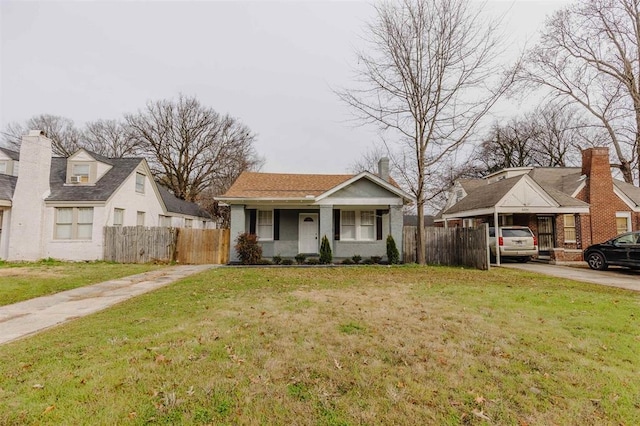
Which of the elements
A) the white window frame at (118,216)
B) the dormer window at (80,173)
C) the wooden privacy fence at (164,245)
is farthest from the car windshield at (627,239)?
the dormer window at (80,173)

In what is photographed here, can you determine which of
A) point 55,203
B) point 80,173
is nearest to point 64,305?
point 55,203

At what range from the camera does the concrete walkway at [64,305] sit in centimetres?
539

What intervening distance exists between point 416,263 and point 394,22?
1105cm

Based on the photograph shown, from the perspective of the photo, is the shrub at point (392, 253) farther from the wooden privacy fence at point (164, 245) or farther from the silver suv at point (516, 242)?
the wooden privacy fence at point (164, 245)

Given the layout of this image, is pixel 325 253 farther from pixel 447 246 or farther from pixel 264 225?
pixel 447 246

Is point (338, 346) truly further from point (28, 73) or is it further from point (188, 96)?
point (188, 96)

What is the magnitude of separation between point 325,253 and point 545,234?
1388 centimetres

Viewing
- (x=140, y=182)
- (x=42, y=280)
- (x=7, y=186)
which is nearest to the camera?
(x=42, y=280)

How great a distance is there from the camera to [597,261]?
12992mm

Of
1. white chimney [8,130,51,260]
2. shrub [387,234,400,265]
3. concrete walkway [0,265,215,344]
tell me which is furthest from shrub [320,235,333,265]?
white chimney [8,130,51,260]

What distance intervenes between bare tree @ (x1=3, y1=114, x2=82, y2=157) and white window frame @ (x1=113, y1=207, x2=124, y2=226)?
965 inches

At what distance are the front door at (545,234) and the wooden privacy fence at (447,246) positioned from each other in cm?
764

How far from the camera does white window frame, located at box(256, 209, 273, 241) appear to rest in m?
16.0

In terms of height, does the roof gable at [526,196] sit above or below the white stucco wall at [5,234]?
above
